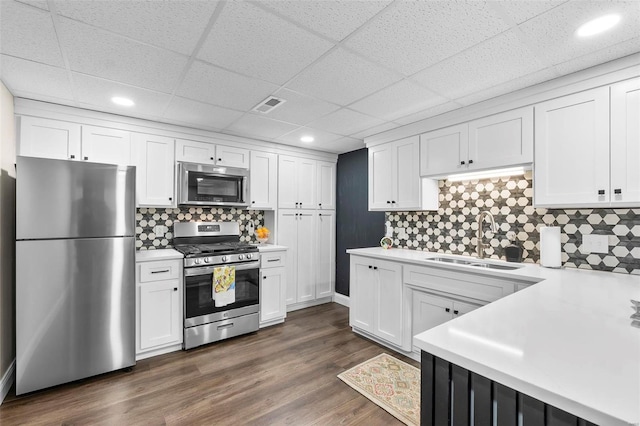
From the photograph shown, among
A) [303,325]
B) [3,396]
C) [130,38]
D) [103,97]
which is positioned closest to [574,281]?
[303,325]

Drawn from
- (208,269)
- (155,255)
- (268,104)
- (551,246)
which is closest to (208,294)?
(208,269)

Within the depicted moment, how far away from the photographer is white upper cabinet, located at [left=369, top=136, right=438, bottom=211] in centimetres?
320

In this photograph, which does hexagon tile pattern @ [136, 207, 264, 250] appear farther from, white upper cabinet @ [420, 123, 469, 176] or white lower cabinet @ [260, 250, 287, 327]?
white upper cabinet @ [420, 123, 469, 176]

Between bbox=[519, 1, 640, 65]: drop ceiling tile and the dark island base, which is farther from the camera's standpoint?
bbox=[519, 1, 640, 65]: drop ceiling tile

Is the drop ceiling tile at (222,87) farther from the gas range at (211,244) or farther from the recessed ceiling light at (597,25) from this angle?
the recessed ceiling light at (597,25)

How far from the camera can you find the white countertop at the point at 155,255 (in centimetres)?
284

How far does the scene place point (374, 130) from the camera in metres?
3.50

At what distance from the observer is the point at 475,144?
269 cm

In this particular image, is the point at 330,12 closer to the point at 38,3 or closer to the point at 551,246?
the point at 38,3

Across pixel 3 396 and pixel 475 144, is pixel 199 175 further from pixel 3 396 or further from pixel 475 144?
pixel 475 144

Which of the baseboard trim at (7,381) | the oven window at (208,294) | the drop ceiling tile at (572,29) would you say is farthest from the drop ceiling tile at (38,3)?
the baseboard trim at (7,381)

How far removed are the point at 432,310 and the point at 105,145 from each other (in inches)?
140

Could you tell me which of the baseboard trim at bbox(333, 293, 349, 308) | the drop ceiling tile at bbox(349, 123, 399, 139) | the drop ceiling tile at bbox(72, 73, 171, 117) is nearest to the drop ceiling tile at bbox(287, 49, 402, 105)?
the drop ceiling tile at bbox(349, 123, 399, 139)

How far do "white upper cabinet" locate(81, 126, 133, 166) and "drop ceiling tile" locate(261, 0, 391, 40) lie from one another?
2403 millimetres
